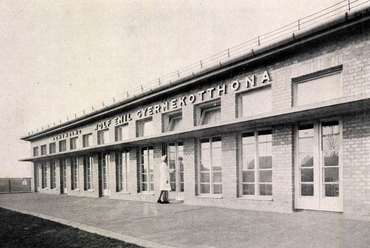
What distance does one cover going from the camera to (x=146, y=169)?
43.4 feet

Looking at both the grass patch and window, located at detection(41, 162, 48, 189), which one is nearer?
the grass patch

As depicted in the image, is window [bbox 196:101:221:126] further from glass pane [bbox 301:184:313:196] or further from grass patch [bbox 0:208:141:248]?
grass patch [bbox 0:208:141:248]

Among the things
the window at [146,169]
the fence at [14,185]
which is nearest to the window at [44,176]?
the fence at [14,185]

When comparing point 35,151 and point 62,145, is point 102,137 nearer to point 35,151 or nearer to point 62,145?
point 62,145

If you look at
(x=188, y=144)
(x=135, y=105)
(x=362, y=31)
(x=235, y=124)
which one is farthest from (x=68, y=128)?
(x=362, y=31)

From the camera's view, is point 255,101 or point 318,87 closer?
point 318,87

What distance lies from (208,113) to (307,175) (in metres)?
4.41

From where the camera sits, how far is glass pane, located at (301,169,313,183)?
760 centimetres

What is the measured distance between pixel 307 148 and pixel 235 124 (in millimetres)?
2069

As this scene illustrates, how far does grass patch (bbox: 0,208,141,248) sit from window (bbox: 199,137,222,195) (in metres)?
4.95

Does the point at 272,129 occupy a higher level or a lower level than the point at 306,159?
higher

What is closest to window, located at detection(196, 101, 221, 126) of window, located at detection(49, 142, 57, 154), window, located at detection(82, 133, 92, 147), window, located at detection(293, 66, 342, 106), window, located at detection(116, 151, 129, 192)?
window, located at detection(293, 66, 342, 106)

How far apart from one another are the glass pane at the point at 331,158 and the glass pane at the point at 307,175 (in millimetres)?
488

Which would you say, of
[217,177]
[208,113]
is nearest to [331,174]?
[217,177]
